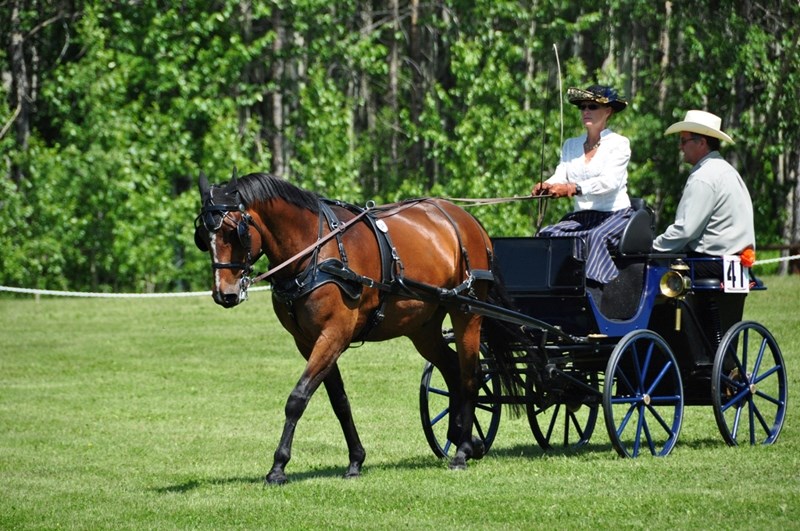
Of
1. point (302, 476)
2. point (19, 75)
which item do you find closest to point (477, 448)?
point (302, 476)

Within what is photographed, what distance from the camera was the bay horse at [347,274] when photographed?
817cm

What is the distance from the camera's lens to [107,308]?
23688 mm

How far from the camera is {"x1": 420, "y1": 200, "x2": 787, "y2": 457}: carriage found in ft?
31.1

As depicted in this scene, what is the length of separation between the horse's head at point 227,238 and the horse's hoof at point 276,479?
117 cm

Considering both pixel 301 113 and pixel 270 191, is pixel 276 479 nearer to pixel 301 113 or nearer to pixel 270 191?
pixel 270 191

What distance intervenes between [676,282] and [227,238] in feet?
10.9

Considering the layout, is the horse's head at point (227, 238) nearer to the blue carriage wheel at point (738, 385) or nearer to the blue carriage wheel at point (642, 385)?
the blue carriage wheel at point (642, 385)

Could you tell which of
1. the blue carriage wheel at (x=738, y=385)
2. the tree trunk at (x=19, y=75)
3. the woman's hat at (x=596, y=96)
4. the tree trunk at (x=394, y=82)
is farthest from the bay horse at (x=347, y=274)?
the tree trunk at (x=394, y=82)

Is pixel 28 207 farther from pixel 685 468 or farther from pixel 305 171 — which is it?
pixel 685 468

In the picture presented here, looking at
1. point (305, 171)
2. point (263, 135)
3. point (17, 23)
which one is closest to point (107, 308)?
point (305, 171)

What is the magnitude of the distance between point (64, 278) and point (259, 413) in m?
15.7

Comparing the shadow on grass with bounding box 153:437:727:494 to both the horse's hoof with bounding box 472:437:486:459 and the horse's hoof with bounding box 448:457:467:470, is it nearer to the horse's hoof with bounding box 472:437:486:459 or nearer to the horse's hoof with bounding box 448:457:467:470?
the horse's hoof with bounding box 448:457:467:470

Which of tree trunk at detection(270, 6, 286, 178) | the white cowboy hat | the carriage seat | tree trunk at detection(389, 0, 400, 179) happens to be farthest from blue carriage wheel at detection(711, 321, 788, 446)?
tree trunk at detection(389, 0, 400, 179)

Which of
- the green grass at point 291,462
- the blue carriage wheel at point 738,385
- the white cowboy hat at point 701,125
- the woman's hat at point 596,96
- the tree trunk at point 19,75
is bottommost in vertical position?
the green grass at point 291,462
